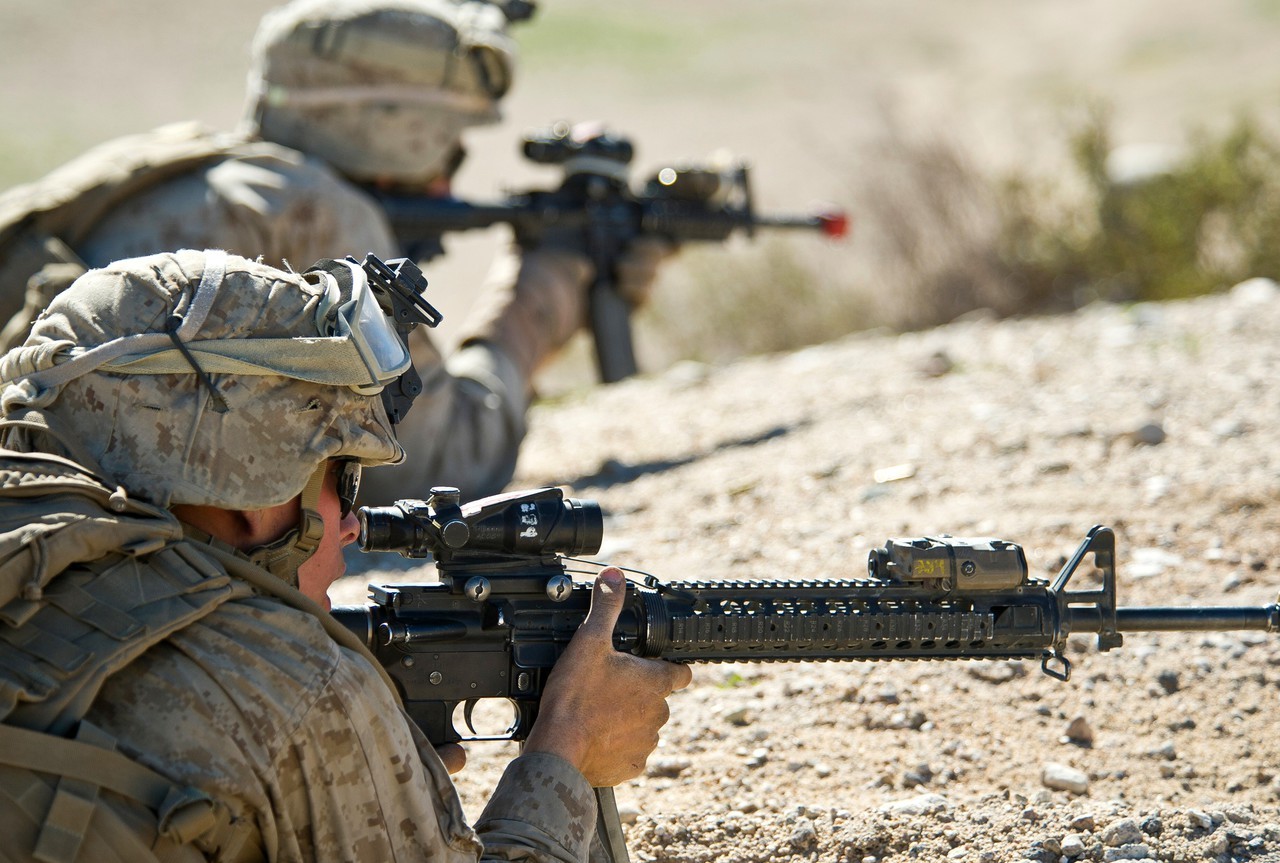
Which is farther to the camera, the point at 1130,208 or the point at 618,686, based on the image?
the point at 1130,208

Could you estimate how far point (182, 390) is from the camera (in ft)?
7.00

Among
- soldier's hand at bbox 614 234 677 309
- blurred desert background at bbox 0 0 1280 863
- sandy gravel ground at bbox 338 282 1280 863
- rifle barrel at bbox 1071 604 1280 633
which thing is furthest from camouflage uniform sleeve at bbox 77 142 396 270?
rifle barrel at bbox 1071 604 1280 633

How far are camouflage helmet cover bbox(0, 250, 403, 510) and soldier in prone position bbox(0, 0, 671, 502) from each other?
2.52 m

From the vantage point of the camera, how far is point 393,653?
102 inches

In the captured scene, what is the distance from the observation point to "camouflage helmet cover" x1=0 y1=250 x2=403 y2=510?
6.97ft

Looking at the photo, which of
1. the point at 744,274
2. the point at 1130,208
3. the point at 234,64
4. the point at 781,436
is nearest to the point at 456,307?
the point at 744,274

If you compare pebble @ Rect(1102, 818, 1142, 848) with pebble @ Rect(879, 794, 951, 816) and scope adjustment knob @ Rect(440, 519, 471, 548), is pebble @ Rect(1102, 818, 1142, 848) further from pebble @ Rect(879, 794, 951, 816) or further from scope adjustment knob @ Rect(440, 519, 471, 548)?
scope adjustment knob @ Rect(440, 519, 471, 548)

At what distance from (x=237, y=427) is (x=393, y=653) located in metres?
0.61


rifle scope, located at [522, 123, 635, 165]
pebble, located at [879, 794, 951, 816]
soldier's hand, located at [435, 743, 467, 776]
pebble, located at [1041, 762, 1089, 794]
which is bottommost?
pebble, located at [1041, 762, 1089, 794]

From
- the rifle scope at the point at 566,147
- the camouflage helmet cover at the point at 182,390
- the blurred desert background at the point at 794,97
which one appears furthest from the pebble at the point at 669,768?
the blurred desert background at the point at 794,97

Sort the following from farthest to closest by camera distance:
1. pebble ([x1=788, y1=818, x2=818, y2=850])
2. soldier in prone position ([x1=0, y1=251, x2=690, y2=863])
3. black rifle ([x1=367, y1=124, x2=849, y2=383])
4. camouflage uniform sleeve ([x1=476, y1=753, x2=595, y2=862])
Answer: black rifle ([x1=367, y1=124, x2=849, y2=383]), pebble ([x1=788, y1=818, x2=818, y2=850]), camouflage uniform sleeve ([x1=476, y1=753, x2=595, y2=862]), soldier in prone position ([x1=0, y1=251, x2=690, y2=863])

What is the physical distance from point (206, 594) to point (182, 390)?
33 cm

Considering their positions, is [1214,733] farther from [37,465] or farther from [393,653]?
[37,465]

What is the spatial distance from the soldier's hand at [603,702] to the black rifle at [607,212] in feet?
13.0
